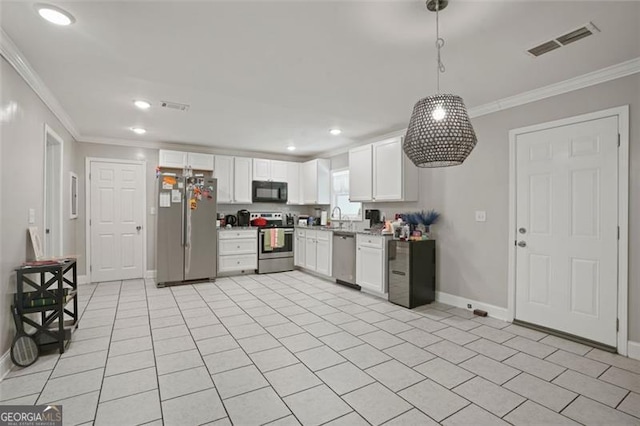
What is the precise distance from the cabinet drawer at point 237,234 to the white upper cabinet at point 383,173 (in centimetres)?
204

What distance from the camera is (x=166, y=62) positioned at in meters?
2.65

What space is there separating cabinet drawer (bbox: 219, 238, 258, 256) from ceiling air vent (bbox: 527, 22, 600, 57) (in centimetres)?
493

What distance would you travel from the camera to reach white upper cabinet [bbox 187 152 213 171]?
5723 millimetres

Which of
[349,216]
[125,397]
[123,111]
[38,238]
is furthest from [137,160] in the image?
[125,397]

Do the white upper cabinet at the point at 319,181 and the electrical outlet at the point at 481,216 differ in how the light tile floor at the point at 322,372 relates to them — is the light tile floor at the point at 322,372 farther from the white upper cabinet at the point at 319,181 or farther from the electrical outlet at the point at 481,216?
the white upper cabinet at the point at 319,181

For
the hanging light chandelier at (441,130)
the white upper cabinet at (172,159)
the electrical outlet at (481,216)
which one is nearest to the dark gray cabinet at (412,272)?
the electrical outlet at (481,216)

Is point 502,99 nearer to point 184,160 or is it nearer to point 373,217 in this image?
point 373,217

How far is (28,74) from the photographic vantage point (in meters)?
2.72

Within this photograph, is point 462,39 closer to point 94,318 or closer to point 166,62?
point 166,62

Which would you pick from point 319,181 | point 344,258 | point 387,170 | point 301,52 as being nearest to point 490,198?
point 387,170

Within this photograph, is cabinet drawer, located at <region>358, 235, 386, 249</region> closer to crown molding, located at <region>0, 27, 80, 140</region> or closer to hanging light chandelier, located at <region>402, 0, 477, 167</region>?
hanging light chandelier, located at <region>402, 0, 477, 167</region>

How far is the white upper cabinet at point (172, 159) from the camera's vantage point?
217 inches

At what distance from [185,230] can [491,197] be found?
449cm

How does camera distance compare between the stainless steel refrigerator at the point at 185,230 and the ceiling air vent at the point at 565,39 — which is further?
the stainless steel refrigerator at the point at 185,230
